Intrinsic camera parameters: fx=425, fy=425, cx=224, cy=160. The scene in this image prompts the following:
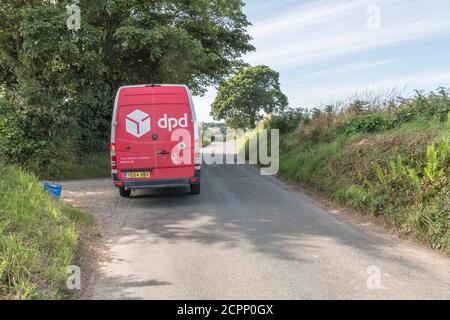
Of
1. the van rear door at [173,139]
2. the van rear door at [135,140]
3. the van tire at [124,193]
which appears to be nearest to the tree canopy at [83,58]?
the van rear door at [135,140]

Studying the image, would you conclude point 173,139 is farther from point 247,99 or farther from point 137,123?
point 247,99

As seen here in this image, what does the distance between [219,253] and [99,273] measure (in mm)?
1679

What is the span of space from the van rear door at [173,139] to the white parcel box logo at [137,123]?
0.23 meters

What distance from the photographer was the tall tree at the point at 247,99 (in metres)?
58.3

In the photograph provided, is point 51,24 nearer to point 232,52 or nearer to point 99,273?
point 99,273

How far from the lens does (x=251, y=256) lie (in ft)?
19.6

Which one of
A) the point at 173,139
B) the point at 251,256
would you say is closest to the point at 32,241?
the point at 251,256

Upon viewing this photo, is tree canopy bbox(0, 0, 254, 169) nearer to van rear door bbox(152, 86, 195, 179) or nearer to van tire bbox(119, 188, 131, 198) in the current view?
van tire bbox(119, 188, 131, 198)

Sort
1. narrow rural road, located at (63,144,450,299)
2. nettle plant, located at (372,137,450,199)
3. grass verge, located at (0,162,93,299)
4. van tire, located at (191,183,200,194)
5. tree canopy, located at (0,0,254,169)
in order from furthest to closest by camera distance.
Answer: tree canopy, located at (0,0,254,169), van tire, located at (191,183,200,194), nettle plant, located at (372,137,450,199), narrow rural road, located at (63,144,450,299), grass verge, located at (0,162,93,299)

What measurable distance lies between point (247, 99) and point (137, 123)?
163 feet

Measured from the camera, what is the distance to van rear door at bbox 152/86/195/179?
966 cm

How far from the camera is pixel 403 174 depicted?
8.00 m

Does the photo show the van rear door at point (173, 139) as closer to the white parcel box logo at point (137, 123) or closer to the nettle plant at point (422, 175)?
the white parcel box logo at point (137, 123)

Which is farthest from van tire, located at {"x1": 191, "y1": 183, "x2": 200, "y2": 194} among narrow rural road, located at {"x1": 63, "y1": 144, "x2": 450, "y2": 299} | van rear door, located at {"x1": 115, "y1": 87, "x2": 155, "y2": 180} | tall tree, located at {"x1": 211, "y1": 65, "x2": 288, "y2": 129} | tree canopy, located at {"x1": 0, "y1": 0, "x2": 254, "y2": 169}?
tall tree, located at {"x1": 211, "y1": 65, "x2": 288, "y2": 129}
